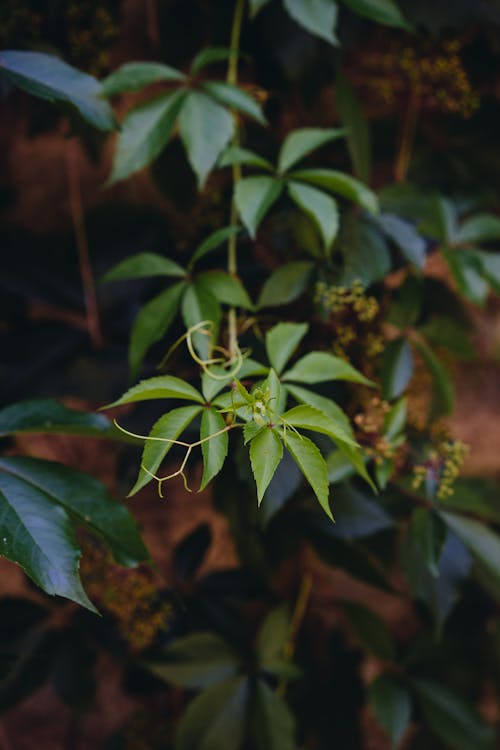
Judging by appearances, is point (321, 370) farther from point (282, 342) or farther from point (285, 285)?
point (285, 285)

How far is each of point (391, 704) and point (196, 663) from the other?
12.7 inches

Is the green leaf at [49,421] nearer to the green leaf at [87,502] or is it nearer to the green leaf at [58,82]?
the green leaf at [87,502]

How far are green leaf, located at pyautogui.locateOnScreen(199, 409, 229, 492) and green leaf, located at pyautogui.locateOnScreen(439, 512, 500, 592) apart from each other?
0.51 m

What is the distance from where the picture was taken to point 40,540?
0.62 meters

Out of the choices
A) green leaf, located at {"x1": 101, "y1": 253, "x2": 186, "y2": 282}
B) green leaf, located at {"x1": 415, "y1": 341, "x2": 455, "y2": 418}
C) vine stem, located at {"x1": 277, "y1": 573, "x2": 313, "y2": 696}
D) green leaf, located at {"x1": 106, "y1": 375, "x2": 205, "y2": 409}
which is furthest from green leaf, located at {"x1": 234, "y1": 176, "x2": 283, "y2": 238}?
vine stem, located at {"x1": 277, "y1": 573, "x2": 313, "y2": 696}

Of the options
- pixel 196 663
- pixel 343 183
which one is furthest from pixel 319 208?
pixel 196 663

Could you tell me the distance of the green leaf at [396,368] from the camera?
90cm

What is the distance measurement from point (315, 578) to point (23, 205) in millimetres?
895

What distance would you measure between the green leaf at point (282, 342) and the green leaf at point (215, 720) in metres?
0.58

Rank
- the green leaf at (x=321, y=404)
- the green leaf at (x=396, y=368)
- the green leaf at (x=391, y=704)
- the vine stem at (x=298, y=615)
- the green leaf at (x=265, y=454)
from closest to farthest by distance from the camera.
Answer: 1. the green leaf at (x=265, y=454)
2. the green leaf at (x=321, y=404)
3. the green leaf at (x=396, y=368)
4. the green leaf at (x=391, y=704)
5. the vine stem at (x=298, y=615)

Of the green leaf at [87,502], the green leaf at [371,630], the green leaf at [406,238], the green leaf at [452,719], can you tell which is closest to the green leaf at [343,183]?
the green leaf at [406,238]

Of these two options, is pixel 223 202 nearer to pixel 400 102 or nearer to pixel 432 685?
pixel 400 102

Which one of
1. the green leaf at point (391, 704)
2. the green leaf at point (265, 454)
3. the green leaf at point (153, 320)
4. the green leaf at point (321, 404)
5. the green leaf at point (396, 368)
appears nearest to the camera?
the green leaf at point (265, 454)

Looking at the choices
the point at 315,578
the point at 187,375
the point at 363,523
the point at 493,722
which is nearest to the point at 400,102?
the point at 187,375
